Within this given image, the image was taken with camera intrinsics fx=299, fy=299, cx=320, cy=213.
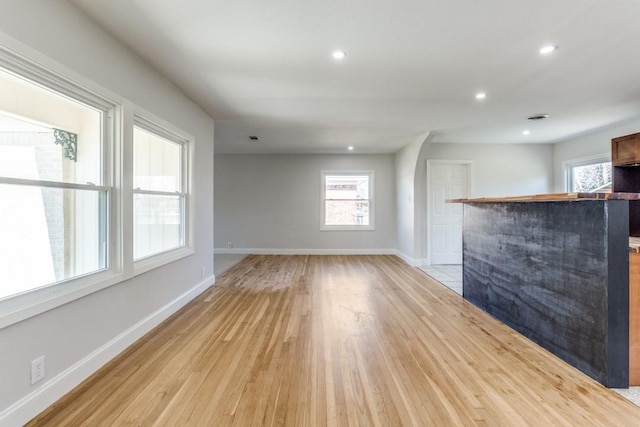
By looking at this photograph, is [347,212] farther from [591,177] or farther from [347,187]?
[591,177]

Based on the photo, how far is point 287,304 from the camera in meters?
3.57

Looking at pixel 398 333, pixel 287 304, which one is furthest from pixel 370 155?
pixel 398 333

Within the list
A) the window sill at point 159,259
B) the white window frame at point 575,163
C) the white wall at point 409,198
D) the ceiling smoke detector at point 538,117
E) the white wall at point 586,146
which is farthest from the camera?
the white wall at point 409,198

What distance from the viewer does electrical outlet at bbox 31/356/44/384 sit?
1670mm

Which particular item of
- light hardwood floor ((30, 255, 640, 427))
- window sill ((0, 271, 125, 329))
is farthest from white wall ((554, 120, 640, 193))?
window sill ((0, 271, 125, 329))

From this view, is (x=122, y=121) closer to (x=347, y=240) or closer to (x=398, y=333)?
(x=398, y=333)

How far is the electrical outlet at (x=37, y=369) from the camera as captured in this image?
5.48 ft

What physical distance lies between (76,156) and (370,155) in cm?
600

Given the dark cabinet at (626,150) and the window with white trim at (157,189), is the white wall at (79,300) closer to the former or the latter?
the window with white trim at (157,189)

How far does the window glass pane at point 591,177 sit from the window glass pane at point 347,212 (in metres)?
4.07

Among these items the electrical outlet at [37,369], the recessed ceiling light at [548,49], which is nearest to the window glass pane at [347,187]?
the recessed ceiling light at [548,49]

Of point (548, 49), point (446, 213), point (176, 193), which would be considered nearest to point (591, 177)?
point (446, 213)

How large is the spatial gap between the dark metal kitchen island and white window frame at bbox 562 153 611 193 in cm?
351

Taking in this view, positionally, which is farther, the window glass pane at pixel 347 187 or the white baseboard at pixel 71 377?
the window glass pane at pixel 347 187
